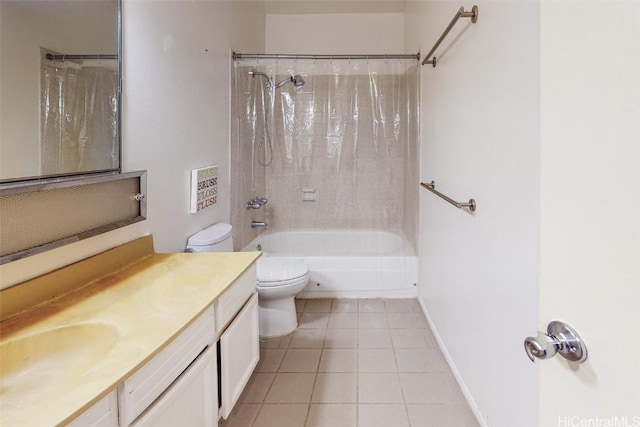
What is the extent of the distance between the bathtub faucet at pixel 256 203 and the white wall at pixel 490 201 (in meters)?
1.59

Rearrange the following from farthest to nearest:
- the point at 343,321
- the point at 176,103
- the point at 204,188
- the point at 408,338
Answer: the point at 343,321
the point at 408,338
the point at 204,188
the point at 176,103

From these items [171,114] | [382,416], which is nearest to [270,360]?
[382,416]

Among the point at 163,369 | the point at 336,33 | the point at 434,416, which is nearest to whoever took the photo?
the point at 163,369

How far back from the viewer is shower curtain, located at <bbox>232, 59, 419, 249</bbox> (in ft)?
10.5

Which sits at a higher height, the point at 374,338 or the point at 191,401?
the point at 191,401

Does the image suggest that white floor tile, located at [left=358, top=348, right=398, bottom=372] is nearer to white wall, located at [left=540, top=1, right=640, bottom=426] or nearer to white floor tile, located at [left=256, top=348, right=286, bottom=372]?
white floor tile, located at [left=256, top=348, right=286, bottom=372]

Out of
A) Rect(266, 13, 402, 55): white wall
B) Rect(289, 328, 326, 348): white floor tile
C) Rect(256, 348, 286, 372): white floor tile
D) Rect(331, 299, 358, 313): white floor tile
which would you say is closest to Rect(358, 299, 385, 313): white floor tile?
Rect(331, 299, 358, 313): white floor tile

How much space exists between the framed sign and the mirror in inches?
26.9

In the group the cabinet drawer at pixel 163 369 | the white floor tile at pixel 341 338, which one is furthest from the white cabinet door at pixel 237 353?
the white floor tile at pixel 341 338

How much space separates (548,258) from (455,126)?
5.02 feet

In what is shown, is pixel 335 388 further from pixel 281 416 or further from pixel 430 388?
pixel 430 388

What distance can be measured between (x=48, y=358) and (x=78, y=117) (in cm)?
82

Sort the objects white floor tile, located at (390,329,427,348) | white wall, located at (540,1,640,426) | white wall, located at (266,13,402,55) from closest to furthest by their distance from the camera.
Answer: white wall, located at (540,1,640,426)
white floor tile, located at (390,329,427,348)
white wall, located at (266,13,402,55)

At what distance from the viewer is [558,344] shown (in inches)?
23.2
